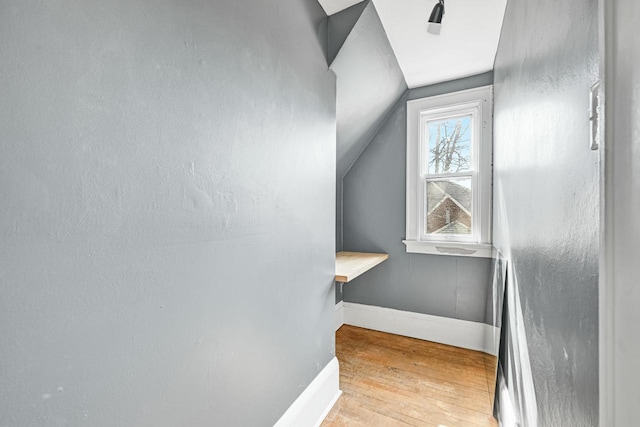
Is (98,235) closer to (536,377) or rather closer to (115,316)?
(115,316)

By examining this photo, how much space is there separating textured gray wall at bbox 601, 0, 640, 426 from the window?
2051 millimetres

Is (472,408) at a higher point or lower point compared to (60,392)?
lower

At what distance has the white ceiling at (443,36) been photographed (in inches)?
60.6

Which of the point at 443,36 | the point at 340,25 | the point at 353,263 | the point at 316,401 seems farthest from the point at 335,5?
the point at 316,401

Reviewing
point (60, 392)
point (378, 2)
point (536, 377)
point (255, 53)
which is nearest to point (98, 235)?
point (60, 392)

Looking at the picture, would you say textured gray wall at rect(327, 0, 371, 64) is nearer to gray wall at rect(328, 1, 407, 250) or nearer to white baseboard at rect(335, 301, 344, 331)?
gray wall at rect(328, 1, 407, 250)

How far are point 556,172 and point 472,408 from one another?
1.65 metres

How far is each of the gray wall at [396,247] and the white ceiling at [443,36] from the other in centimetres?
23

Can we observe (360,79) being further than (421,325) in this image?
No

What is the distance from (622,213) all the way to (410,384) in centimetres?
189

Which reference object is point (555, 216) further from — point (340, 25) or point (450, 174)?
point (450, 174)

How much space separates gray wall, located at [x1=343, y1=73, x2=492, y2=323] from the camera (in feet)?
7.95

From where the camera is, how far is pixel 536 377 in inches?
36.8

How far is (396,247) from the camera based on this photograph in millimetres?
2703
